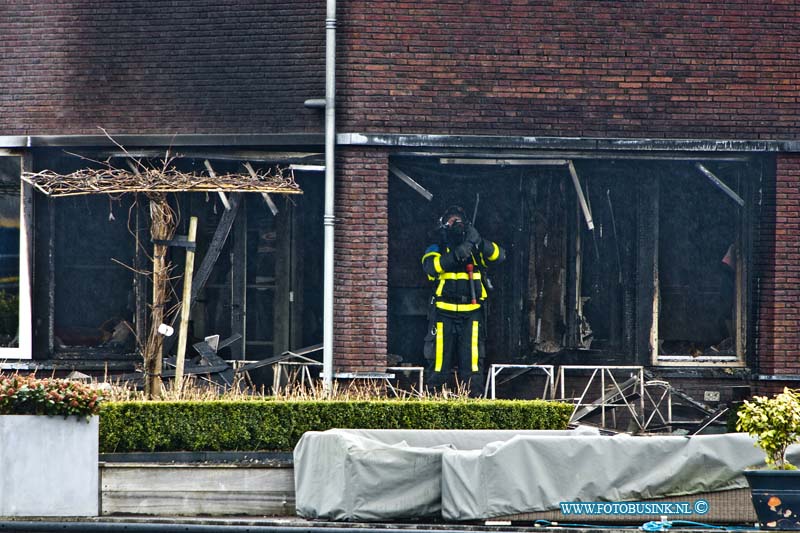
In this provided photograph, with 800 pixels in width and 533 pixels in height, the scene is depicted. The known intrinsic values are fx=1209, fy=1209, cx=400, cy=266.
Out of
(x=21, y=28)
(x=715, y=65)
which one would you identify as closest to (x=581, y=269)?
(x=715, y=65)

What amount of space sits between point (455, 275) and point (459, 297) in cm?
27

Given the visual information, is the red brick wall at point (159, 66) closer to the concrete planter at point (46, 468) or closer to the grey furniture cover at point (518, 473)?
the concrete planter at point (46, 468)

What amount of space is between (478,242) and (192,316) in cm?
382

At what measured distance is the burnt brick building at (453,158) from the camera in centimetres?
1408

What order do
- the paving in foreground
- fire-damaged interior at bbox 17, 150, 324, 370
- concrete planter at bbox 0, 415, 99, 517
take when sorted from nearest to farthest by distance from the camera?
the paving in foreground → concrete planter at bbox 0, 415, 99, 517 → fire-damaged interior at bbox 17, 150, 324, 370

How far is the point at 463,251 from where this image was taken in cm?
1430

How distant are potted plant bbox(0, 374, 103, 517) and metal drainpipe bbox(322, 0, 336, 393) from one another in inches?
155

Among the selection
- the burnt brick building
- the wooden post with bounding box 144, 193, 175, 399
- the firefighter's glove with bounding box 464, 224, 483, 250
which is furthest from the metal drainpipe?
the wooden post with bounding box 144, 193, 175, 399

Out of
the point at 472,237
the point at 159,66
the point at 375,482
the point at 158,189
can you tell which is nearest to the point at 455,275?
the point at 472,237

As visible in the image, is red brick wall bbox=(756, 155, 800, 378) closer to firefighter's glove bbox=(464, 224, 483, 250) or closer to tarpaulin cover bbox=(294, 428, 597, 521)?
firefighter's glove bbox=(464, 224, 483, 250)

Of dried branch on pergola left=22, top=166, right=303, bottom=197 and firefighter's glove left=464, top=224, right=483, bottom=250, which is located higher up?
dried branch on pergola left=22, top=166, right=303, bottom=197

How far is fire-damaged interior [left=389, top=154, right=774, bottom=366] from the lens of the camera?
15164 millimetres

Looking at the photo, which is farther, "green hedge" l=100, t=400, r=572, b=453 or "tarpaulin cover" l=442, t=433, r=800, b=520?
"green hedge" l=100, t=400, r=572, b=453

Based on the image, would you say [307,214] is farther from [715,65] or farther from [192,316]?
[715,65]
